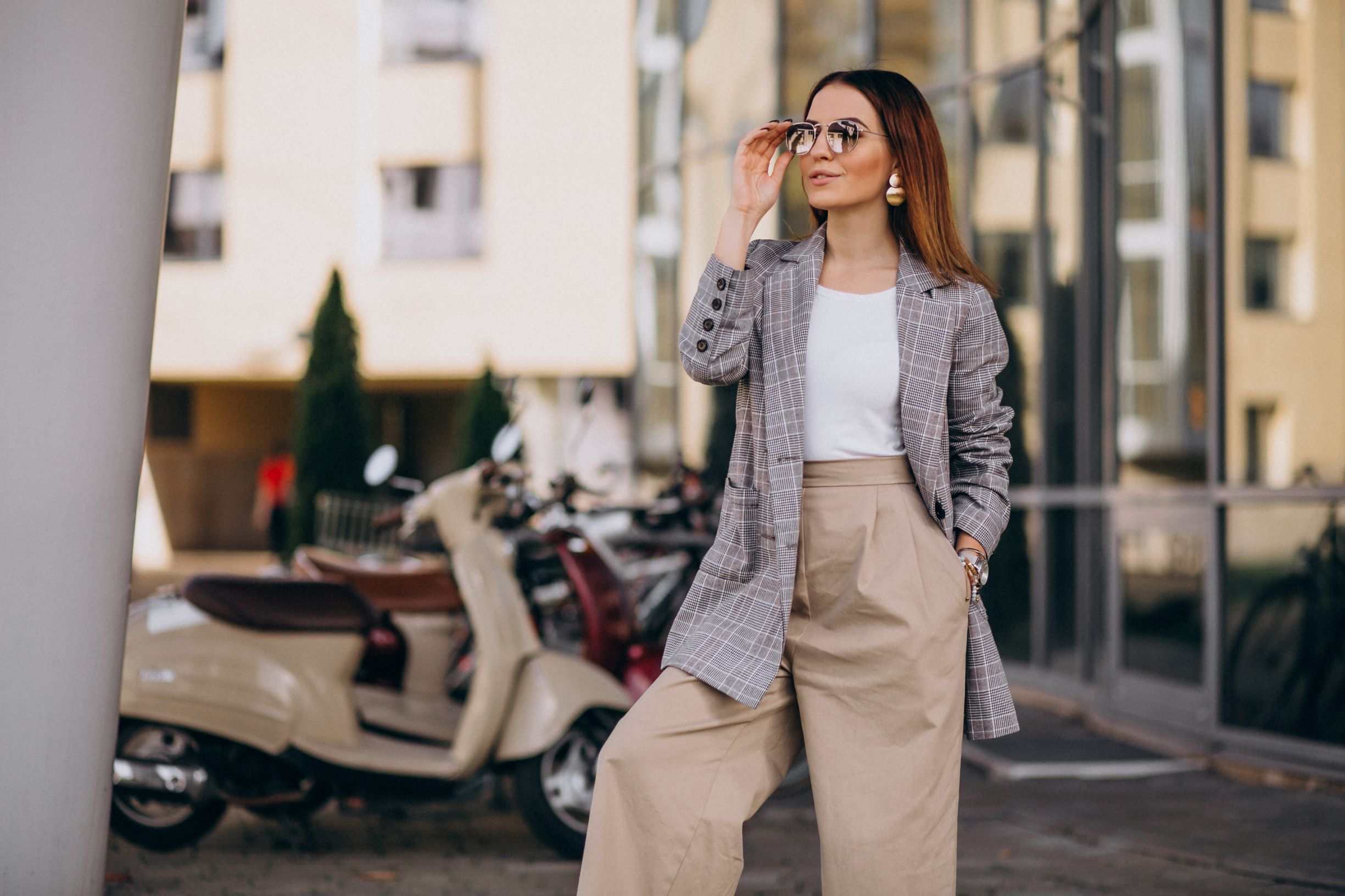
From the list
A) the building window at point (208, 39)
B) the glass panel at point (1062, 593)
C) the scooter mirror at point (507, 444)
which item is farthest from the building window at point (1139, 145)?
the building window at point (208, 39)

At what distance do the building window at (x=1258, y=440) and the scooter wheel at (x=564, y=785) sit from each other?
11.0 feet

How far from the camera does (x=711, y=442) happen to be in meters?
12.1

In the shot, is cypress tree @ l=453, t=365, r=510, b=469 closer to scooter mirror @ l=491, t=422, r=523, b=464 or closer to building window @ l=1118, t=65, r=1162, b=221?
building window @ l=1118, t=65, r=1162, b=221

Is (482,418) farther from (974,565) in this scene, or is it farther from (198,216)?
(974,565)

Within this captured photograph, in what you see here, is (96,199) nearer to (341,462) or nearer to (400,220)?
(341,462)

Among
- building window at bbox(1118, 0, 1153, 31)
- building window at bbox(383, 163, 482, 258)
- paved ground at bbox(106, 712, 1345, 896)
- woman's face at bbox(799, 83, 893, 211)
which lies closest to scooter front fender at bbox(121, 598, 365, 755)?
paved ground at bbox(106, 712, 1345, 896)

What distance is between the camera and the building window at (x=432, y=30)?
68.1ft

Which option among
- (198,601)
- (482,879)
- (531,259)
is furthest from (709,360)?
(531,259)

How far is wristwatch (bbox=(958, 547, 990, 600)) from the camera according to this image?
243 centimetres

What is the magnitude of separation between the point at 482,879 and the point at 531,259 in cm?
1618

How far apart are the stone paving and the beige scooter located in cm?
21

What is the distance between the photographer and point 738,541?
2.44 meters

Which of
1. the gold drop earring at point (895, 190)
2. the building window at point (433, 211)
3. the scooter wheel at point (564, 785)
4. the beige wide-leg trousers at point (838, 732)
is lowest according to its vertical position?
the scooter wheel at point (564, 785)

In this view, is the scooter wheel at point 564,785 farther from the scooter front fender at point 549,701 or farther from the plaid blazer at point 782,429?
the plaid blazer at point 782,429
